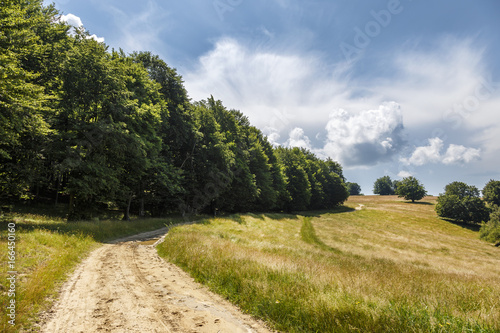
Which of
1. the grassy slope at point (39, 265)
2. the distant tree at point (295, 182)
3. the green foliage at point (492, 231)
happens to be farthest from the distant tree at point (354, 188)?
the grassy slope at point (39, 265)

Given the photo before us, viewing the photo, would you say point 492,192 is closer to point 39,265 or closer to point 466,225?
point 466,225

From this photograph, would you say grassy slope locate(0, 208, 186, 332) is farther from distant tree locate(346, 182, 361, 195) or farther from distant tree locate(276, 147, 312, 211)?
distant tree locate(346, 182, 361, 195)

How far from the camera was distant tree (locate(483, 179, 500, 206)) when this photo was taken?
269ft

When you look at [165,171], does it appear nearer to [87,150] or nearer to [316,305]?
[87,150]

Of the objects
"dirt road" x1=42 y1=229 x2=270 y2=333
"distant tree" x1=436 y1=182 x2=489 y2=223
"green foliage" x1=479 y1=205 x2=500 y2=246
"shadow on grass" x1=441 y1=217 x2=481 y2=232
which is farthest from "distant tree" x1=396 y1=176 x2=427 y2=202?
"dirt road" x1=42 y1=229 x2=270 y2=333

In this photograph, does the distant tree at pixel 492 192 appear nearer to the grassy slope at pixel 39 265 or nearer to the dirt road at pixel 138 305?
the dirt road at pixel 138 305

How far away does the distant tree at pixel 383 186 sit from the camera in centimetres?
16362

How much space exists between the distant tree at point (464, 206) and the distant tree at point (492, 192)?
17.5 metres

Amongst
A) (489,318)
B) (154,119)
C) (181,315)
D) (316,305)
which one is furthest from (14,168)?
(489,318)

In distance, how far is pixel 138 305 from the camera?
5.67m

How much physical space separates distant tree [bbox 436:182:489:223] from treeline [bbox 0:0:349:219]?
77.9 meters

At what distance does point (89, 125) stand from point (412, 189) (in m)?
128

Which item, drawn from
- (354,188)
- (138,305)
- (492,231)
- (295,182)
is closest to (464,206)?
(492,231)

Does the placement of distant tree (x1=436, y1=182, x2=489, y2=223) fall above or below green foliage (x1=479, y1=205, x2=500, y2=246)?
above
